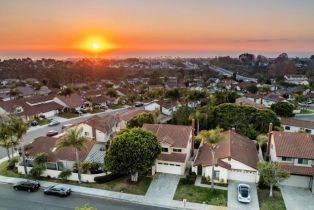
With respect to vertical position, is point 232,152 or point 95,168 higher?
point 232,152

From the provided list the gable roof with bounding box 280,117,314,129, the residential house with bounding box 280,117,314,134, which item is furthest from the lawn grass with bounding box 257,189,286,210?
the gable roof with bounding box 280,117,314,129

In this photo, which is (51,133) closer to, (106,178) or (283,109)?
(106,178)

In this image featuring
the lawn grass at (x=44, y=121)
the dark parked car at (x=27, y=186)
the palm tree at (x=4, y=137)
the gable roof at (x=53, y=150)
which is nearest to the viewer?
the dark parked car at (x=27, y=186)

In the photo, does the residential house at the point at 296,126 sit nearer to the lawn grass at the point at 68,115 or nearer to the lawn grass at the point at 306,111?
the lawn grass at the point at 306,111

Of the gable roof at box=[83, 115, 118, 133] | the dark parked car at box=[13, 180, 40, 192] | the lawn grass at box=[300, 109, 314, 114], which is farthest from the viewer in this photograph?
the lawn grass at box=[300, 109, 314, 114]

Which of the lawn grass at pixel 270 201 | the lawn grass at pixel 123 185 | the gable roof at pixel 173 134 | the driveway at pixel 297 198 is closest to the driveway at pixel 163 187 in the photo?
the lawn grass at pixel 123 185

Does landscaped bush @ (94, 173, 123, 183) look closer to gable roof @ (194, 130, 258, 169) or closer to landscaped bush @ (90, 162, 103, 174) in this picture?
landscaped bush @ (90, 162, 103, 174)

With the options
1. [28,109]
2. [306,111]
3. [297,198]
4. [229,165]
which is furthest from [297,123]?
[28,109]
